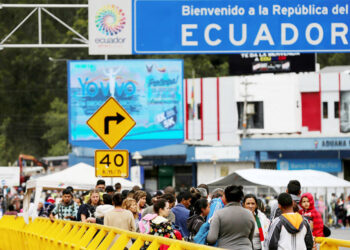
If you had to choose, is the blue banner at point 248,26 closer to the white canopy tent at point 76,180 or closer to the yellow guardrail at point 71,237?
the yellow guardrail at point 71,237

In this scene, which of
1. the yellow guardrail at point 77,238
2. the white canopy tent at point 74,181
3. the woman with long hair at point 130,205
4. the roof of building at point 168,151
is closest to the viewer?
the yellow guardrail at point 77,238

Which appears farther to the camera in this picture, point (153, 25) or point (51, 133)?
point (51, 133)

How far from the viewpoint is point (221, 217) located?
467 inches

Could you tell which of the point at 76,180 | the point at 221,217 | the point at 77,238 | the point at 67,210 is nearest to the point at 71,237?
the point at 77,238

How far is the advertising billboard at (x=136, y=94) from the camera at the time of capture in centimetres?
4788

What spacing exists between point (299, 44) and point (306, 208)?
26.2 ft

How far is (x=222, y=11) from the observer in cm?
2109

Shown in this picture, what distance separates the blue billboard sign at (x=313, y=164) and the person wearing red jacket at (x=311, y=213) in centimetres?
4368

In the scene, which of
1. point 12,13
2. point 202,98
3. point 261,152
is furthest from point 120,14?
point 202,98

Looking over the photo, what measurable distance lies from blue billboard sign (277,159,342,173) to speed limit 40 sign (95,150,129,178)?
39.3 metres

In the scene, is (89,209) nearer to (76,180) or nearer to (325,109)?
(76,180)

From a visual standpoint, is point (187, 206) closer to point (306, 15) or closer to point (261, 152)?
point (306, 15)

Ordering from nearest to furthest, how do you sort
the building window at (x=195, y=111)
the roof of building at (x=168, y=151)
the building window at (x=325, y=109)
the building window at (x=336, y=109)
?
the building window at (x=336, y=109) < the building window at (x=325, y=109) < the roof of building at (x=168, y=151) < the building window at (x=195, y=111)

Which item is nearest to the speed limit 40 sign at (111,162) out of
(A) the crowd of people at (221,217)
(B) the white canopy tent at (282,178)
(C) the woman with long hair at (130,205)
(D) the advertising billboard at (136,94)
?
(A) the crowd of people at (221,217)
